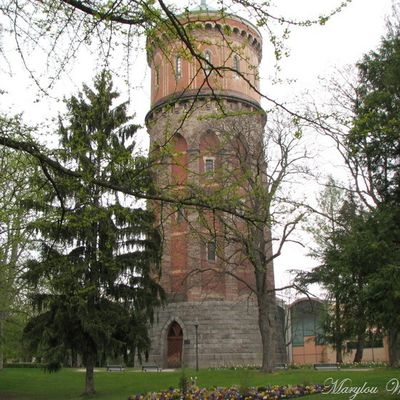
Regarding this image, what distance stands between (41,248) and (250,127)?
34.6 feet

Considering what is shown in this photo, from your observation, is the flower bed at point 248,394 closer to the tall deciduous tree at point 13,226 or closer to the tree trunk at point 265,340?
the tall deciduous tree at point 13,226

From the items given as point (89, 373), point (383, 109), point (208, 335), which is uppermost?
point (383, 109)

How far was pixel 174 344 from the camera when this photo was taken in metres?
29.4

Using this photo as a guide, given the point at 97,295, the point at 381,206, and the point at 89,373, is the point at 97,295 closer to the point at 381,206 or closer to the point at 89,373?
the point at 89,373

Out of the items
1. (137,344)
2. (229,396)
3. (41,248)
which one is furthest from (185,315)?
(229,396)

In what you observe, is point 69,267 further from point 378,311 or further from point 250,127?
point 250,127

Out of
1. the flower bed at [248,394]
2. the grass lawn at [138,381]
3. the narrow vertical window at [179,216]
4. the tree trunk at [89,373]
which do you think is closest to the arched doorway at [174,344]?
the grass lawn at [138,381]

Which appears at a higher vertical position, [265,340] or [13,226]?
[13,226]

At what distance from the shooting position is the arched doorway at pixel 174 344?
28.9 m

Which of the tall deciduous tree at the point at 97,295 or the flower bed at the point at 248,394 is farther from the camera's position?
the tall deciduous tree at the point at 97,295

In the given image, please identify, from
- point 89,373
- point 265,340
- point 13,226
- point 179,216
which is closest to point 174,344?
point 265,340

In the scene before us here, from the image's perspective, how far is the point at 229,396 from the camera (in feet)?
40.3

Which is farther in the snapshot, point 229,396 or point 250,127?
point 250,127

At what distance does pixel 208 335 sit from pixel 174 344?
2.60m
